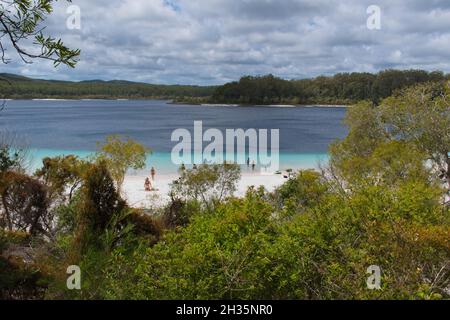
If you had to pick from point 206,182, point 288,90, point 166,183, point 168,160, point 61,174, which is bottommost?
point 166,183

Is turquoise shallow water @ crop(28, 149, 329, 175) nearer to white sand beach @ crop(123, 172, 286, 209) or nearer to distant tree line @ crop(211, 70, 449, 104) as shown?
white sand beach @ crop(123, 172, 286, 209)

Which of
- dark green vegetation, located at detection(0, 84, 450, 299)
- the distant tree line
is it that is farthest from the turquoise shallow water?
the distant tree line

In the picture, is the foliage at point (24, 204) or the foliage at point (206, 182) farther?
the foliage at point (206, 182)

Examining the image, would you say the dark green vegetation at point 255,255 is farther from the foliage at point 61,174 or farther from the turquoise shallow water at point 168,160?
the turquoise shallow water at point 168,160

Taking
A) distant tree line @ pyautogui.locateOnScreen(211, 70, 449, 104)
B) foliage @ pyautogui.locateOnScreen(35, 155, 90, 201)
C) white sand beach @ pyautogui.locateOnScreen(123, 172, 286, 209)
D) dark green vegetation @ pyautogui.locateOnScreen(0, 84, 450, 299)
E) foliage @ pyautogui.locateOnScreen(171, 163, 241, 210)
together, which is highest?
distant tree line @ pyautogui.locateOnScreen(211, 70, 449, 104)

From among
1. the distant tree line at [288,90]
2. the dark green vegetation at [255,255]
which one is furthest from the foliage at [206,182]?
the distant tree line at [288,90]

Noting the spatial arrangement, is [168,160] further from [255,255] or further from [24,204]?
[255,255]

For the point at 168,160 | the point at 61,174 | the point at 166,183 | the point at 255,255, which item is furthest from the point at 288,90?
the point at 255,255

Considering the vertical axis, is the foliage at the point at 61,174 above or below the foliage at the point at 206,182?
above

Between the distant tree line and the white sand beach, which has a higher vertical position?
the distant tree line

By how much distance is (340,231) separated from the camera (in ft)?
26.5

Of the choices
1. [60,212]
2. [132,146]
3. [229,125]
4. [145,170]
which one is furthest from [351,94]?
[60,212]

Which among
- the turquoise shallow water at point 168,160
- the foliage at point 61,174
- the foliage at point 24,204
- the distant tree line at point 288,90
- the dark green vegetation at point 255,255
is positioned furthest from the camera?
the distant tree line at point 288,90

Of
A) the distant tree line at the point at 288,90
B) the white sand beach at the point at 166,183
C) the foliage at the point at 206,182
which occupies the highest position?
the distant tree line at the point at 288,90
